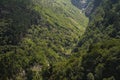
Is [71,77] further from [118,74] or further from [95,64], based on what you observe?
[118,74]

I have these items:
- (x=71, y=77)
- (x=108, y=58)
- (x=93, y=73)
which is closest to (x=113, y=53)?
(x=108, y=58)

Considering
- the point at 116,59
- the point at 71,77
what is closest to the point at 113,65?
the point at 116,59

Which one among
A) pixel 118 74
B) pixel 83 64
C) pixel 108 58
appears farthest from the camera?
pixel 83 64

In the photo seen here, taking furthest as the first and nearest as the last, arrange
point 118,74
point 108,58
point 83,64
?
1. point 83,64
2. point 108,58
3. point 118,74

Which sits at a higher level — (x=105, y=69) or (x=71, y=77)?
(x=105, y=69)

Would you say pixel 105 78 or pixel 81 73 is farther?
pixel 81 73

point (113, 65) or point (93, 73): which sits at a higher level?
point (113, 65)

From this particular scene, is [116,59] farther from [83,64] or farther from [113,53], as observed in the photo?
[83,64]

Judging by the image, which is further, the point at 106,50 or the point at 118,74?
the point at 106,50

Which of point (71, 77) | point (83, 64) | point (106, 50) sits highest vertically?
point (106, 50)
